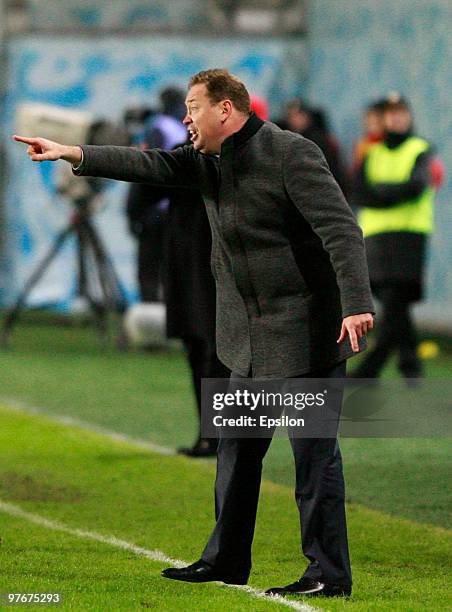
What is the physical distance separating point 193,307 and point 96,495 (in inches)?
65.4

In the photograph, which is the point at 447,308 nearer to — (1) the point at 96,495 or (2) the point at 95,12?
(2) the point at 95,12

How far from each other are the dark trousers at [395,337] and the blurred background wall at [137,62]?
22.1 ft

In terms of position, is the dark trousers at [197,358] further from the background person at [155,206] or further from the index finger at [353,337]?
the index finger at [353,337]

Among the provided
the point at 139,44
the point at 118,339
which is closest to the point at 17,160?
the point at 139,44

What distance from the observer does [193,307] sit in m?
9.87

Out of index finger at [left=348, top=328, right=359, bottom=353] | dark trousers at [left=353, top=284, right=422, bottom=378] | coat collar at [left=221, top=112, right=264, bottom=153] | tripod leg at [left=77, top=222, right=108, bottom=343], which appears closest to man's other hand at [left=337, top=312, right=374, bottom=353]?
index finger at [left=348, top=328, right=359, bottom=353]

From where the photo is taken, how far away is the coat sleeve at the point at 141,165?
20.3 ft

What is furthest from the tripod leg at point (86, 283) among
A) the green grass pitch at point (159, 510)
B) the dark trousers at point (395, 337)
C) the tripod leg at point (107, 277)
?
the dark trousers at point (395, 337)

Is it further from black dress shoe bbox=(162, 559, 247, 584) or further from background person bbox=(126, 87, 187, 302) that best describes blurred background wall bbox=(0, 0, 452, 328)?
black dress shoe bbox=(162, 559, 247, 584)

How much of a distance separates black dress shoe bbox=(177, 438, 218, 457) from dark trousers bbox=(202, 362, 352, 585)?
370cm

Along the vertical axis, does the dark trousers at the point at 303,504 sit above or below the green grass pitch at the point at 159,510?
above

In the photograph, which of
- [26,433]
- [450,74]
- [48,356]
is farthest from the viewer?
[450,74]

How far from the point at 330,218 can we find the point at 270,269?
0.33m

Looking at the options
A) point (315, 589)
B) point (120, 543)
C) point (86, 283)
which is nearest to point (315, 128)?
point (86, 283)
